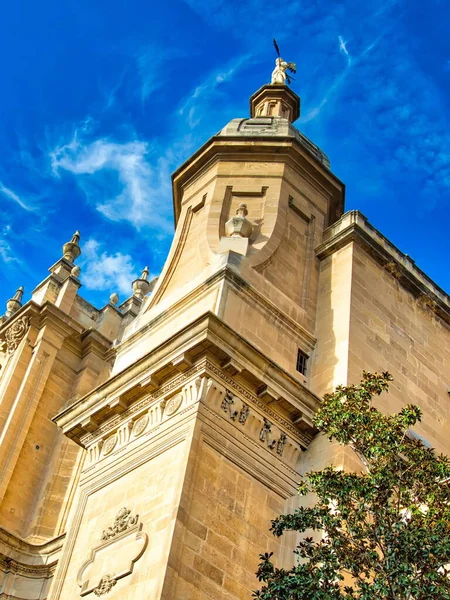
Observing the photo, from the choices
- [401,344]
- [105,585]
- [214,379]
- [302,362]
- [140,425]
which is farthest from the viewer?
[401,344]

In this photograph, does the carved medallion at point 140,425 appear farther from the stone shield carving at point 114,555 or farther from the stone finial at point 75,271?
the stone finial at point 75,271

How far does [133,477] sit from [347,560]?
239 inches

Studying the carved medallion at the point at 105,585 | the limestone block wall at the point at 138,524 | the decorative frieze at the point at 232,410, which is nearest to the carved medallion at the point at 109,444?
the limestone block wall at the point at 138,524

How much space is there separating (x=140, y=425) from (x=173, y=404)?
3.45 ft

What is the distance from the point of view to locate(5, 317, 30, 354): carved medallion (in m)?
29.0

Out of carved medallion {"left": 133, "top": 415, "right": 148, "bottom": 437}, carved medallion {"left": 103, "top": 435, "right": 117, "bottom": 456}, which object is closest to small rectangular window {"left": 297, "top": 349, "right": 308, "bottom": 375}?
carved medallion {"left": 133, "top": 415, "right": 148, "bottom": 437}

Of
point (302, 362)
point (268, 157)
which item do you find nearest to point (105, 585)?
point (302, 362)

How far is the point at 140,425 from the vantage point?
17.9 m

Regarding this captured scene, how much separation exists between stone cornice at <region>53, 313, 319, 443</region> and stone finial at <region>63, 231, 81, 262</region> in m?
14.8

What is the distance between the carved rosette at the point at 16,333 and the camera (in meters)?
29.0

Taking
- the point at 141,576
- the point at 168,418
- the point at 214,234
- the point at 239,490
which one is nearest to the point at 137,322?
the point at 214,234

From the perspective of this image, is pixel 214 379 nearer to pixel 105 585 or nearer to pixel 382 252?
pixel 105 585

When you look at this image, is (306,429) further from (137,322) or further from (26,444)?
(26,444)

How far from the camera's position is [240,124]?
2542cm
